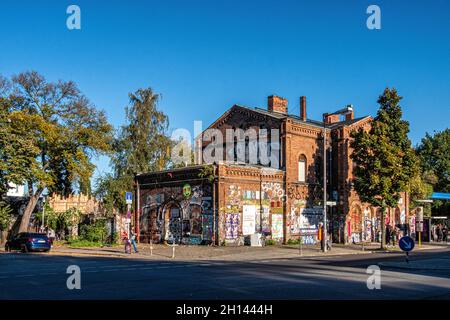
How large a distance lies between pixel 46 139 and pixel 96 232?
27.8ft

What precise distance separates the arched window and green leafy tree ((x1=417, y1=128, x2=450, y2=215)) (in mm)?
35373

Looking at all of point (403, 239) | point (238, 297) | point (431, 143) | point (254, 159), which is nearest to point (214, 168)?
point (254, 159)

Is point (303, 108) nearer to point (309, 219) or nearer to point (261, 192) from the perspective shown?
point (309, 219)

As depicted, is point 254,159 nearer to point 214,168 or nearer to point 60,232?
point 214,168

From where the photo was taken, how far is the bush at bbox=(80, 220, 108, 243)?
132ft

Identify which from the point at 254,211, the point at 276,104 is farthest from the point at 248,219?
the point at 276,104

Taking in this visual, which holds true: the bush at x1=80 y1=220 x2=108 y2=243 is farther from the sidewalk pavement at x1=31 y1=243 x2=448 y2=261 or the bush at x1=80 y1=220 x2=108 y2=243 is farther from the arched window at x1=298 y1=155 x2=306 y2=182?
the arched window at x1=298 y1=155 x2=306 y2=182

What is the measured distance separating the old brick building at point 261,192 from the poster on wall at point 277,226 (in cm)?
8

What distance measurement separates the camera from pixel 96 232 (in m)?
40.2

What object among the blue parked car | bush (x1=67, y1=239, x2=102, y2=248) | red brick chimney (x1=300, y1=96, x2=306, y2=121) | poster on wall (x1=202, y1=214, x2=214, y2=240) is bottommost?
bush (x1=67, y1=239, x2=102, y2=248)

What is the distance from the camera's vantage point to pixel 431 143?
73062 mm

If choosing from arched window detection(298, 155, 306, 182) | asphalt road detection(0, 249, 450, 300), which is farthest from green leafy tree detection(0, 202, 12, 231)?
arched window detection(298, 155, 306, 182)

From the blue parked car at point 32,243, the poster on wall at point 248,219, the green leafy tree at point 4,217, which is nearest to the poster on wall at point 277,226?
the poster on wall at point 248,219

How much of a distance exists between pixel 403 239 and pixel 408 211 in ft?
103
